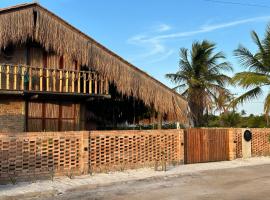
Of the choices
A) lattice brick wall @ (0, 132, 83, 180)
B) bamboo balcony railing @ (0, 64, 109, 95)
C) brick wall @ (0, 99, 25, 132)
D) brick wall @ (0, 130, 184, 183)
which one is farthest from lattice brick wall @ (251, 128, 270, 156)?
brick wall @ (0, 99, 25, 132)

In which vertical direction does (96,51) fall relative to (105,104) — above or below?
above

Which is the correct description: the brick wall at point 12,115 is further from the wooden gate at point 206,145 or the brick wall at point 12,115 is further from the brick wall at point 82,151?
the wooden gate at point 206,145

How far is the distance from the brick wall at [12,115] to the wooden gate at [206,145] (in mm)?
7517

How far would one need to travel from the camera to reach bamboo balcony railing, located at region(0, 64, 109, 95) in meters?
16.8

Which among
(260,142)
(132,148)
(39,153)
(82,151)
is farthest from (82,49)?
(260,142)

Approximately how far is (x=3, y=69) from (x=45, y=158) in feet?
16.9

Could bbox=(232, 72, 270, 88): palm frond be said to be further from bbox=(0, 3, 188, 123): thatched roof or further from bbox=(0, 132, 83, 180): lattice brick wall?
bbox=(0, 132, 83, 180): lattice brick wall

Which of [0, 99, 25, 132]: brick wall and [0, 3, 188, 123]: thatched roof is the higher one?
[0, 3, 188, 123]: thatched roof

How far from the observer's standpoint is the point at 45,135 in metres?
13.7

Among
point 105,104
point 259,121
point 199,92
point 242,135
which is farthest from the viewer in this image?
point 259,121

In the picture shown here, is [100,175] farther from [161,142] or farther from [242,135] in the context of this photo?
[242,135]

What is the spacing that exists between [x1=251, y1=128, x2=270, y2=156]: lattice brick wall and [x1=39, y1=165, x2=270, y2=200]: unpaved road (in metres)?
6.46

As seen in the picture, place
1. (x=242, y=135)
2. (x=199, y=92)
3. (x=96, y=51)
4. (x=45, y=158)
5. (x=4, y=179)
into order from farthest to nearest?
(x=199, y=92) → (x=242, y=135) → (x=96, y=51) → (x=45, y=158) → (x=4, y=179)

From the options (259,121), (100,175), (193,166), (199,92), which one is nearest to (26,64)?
(100,175)
